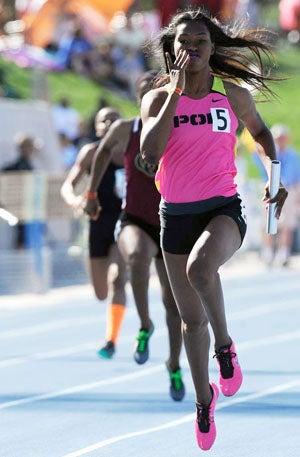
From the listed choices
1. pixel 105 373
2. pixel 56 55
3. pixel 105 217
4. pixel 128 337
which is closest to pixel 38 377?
pixel 105 373

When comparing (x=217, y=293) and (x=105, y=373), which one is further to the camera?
(x=105, y=373)

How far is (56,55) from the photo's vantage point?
73.4 ft

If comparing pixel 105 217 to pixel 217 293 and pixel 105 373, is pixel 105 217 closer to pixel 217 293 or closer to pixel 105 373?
pixel 105 373

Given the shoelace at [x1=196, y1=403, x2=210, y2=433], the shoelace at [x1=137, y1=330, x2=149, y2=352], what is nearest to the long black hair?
the shoelace at [x1=196, y1=403, x2=210, y2=433]

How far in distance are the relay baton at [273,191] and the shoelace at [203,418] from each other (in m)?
0.94

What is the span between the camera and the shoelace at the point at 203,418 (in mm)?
6613

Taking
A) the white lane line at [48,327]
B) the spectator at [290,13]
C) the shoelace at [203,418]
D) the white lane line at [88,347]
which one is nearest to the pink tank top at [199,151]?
the shoelace at [203,418]

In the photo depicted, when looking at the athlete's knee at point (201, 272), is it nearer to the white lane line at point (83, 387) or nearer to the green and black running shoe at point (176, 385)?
the green and black running shoe at point (176, 385)

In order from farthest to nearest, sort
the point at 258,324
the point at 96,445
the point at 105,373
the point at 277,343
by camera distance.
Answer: the point at 258,324
the point at 277,343
the point at 105,373
the point at 96,445

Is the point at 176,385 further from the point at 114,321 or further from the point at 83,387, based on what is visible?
the point at 114,321

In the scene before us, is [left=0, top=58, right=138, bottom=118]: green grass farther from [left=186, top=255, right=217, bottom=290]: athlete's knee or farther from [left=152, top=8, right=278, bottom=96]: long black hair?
[left=186, top=255, right=217, bottom=290]: athlete's knee

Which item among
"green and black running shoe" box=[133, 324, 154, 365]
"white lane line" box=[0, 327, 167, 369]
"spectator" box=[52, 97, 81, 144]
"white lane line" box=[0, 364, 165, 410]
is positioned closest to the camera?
"white lane line" box=[0, 364, 165, 410]

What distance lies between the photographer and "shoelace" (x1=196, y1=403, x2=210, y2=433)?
661cm

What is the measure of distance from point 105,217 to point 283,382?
2.15m
